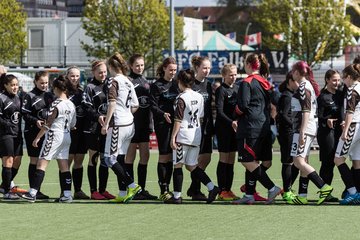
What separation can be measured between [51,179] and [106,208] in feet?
17.2

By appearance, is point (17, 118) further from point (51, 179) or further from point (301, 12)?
point (301, 12)

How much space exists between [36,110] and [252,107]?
3199 millimetres

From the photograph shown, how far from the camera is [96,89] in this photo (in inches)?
551

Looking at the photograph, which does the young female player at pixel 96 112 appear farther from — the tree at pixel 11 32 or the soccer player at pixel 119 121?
the tree at pixel 11 32

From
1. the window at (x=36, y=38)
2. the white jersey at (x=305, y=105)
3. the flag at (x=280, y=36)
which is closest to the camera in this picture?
the white jersey at (x=305, y=105)

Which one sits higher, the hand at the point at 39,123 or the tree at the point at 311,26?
the tree at the point at 311,26

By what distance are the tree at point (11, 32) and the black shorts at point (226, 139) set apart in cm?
3282

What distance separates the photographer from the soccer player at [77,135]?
1431 centimetres

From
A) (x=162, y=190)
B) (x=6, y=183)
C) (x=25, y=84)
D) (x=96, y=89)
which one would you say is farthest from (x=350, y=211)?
(x=25, y=84)

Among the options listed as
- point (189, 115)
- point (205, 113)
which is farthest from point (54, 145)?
point (205, 113)

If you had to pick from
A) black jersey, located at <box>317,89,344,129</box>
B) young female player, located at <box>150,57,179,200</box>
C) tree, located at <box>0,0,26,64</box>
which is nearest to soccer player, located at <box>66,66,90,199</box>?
young female player, located at <box>150,57,179,200</box>

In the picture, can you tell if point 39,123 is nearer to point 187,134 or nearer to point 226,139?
point 187,134

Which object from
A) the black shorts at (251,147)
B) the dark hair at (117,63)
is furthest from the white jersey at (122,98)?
the black shorts at (251,147)

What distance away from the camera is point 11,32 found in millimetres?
47719
